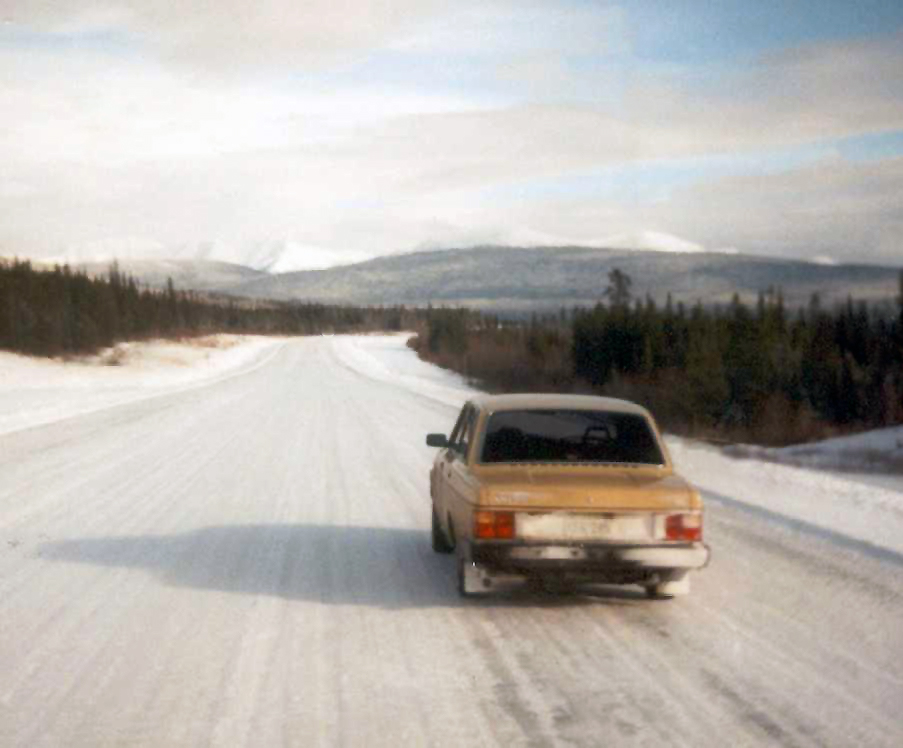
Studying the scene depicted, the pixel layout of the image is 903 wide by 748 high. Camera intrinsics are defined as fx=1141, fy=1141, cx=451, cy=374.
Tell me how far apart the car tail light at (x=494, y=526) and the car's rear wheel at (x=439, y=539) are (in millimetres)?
2058

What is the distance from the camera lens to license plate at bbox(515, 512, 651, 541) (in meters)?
7.20

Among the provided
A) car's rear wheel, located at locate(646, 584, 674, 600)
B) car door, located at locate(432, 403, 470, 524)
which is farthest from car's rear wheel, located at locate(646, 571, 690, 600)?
car door, located at locate(432, 403, 470, 524)

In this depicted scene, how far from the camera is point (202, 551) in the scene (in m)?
9.79

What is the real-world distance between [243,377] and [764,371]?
25.4 meters

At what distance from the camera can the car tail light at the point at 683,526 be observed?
23.9ft

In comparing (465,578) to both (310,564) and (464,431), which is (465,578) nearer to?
(464,431)

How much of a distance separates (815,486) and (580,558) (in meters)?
7.68

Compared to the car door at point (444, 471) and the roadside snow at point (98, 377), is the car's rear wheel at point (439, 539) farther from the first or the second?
the roadside snow at point (98, 377)

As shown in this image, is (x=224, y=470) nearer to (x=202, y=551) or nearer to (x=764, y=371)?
(x=202, y=551)

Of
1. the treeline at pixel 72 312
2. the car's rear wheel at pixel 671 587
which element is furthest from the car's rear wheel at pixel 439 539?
the treeline at pixel 72 312

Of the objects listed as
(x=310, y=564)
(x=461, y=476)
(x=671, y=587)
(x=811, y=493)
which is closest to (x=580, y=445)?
(x=461, y=476)

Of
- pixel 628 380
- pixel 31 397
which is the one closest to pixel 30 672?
A: pixel 628 380

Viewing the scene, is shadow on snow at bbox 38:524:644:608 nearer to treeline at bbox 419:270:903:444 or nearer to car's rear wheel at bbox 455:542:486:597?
car's rear wheel at bbox 455:542:486:597

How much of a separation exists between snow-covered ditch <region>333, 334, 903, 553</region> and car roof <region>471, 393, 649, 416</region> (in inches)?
124
